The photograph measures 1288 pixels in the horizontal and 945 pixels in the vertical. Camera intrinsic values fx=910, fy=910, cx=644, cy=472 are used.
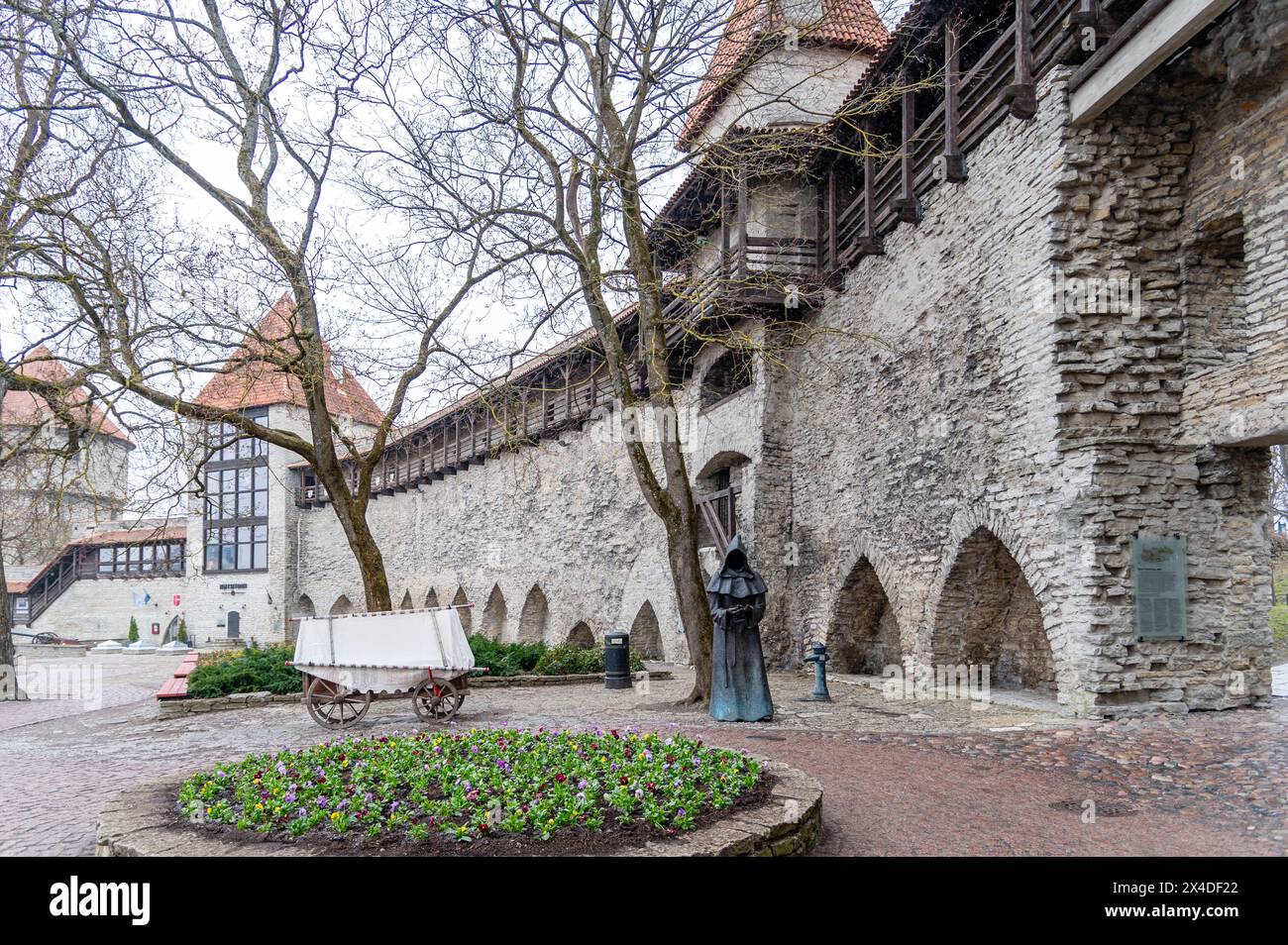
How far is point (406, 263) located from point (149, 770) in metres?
6.83

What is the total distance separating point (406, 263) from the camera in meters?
11.7

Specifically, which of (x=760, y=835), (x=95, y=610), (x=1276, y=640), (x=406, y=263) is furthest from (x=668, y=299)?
(x=95, y=610)

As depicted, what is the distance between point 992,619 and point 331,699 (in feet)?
25.9

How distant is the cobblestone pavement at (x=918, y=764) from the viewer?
15.6 ft

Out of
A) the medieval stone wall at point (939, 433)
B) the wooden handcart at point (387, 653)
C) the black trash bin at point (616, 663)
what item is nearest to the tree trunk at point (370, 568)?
the black trash bin at point (616, 663)

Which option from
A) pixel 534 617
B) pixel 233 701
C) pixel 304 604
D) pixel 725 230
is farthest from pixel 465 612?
pixel 233 701

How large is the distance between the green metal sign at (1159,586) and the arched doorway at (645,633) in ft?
40.3

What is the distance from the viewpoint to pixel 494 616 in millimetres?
28078

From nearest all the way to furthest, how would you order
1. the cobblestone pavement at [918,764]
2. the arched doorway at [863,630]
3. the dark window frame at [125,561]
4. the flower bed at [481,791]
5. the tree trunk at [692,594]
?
the flower bed at [481,791], the cobblestone pavement at [918,764], the tree trunk at [692,594], the arched doorway at [863,630], the dark window frame at [125,561]

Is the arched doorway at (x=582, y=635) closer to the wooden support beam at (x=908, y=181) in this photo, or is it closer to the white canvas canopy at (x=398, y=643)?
the wooden support beam at (x=908, y=181)

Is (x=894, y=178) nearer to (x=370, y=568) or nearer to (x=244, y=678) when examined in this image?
(x=370, y=568)

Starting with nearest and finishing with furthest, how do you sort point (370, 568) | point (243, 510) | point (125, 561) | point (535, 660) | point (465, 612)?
point (370, 568) < point (535, 660) < point (465, 612) < point (243, 510) < point (125, 561)

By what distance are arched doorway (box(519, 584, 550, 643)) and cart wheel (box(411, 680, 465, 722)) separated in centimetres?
1566
